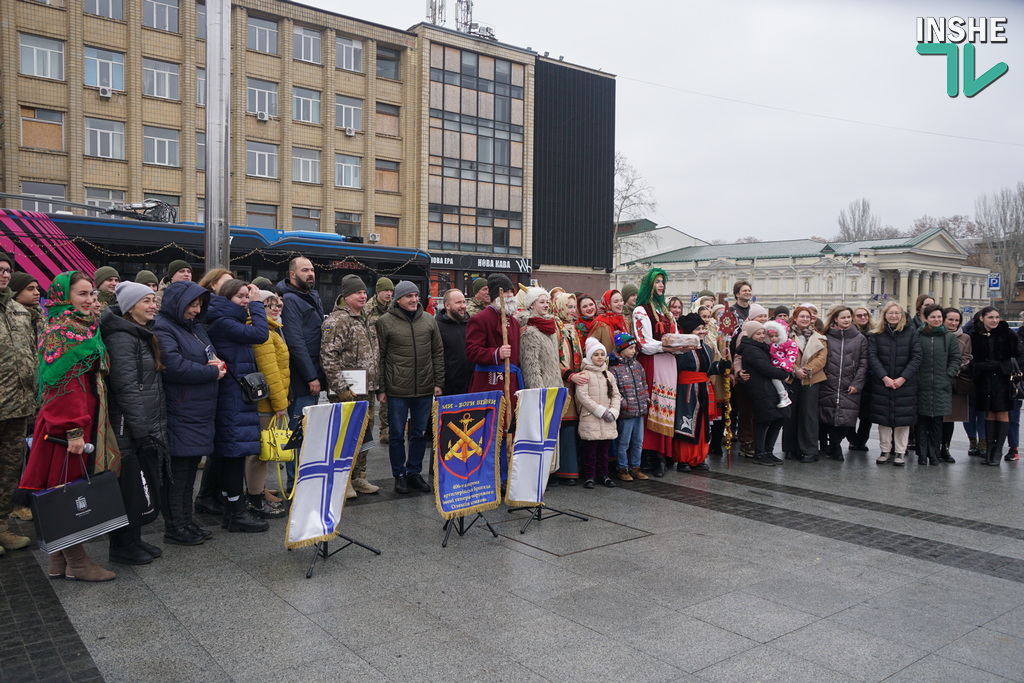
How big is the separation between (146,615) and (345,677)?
1531 mm

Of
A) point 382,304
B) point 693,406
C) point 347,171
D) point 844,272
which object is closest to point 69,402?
point 382,304

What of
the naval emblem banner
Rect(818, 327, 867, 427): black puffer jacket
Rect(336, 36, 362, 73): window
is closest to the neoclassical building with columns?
Rect(336, 36, 362, 73): window

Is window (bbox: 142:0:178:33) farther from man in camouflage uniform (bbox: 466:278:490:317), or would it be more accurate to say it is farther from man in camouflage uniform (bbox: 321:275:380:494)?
man in camouflage uniform (bbox: 321:275:380:494)

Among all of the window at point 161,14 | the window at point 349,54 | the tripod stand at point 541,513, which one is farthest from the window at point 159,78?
the tripod stand at point 541,513

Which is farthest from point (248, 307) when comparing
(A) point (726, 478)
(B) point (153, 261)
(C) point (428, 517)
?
(B) point (153, 261)

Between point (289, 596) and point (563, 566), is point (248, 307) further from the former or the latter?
point (563, 566)

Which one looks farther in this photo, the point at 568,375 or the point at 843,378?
the point at 843,378

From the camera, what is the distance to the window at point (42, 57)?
31906 mm

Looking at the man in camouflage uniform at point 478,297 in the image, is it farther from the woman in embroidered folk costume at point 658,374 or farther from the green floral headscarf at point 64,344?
the green floral headscarf at point 64,344

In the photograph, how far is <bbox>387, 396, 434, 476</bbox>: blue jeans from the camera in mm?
7750

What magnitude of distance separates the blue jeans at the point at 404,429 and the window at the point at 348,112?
3577cm

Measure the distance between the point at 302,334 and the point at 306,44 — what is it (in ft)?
120

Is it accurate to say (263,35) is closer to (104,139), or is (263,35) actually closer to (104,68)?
(104,68)

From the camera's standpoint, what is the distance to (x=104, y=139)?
33750mm
